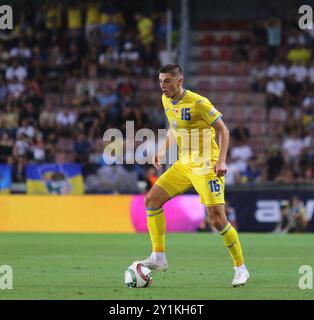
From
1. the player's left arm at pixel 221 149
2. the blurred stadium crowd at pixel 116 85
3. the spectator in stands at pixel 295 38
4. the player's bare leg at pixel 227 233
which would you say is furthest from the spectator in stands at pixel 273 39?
the player's bare leg at pixel 227 233

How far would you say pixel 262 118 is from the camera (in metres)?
27.1

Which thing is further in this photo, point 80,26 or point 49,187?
point 80,26

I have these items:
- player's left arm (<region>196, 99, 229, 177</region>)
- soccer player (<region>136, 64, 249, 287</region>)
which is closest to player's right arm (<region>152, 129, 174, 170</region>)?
soccer player (<region>136, 64, 249, 287</region>)

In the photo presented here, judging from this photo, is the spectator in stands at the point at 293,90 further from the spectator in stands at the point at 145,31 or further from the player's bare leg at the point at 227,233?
the player's bare leg at the point at 227,233

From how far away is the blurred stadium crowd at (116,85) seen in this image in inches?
960

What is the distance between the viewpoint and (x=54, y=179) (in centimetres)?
2248

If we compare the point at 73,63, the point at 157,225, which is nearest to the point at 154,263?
the point at 157,225

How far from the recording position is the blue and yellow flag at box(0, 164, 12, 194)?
22125 mm

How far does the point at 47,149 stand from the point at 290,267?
1256 centimetres

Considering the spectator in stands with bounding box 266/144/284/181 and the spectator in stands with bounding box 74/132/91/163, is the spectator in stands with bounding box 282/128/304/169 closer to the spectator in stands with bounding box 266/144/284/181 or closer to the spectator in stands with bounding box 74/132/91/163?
the spectator in stands with bounding box 266/144/284/181

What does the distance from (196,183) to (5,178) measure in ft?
39.7
